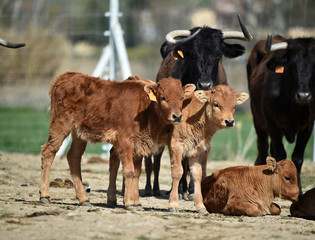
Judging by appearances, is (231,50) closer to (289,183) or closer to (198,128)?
(198,128)

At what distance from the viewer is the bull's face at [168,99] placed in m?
7.40

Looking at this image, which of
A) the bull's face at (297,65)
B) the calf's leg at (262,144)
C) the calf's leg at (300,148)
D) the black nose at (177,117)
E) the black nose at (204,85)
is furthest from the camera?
the calf's leg at (262,144)

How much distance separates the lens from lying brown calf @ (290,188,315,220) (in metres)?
7.69

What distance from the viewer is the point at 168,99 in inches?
294

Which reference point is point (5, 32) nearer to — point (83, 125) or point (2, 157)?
point (2, 157)

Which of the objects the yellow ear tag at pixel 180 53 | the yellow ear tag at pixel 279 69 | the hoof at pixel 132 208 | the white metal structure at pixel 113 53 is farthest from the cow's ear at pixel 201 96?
the white metal structure at pixel 113 53

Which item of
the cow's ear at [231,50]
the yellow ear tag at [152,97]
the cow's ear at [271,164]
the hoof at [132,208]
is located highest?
the cow's ear at [231,50]

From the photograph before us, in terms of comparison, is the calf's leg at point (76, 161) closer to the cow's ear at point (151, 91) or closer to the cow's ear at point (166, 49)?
the cow's ear at point (151, 91)

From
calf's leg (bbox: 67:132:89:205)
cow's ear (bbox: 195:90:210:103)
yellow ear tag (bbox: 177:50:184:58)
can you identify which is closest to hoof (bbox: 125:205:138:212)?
calf's leg (bbox: 67:132:89:205)

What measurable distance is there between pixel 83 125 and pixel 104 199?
58.3 inches

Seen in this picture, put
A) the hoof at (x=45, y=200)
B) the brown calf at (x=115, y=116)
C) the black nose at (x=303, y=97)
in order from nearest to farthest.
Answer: the brown calf at (x=115, y=116), the hoof at (x=45, y=200), the black nose at (x=303, y=97)

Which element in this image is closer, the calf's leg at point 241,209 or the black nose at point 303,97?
the calf's leg at point 241,209

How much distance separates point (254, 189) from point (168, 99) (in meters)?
1.75

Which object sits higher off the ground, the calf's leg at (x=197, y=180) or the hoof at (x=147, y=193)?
the calf's leg at (x=197, y=180)
